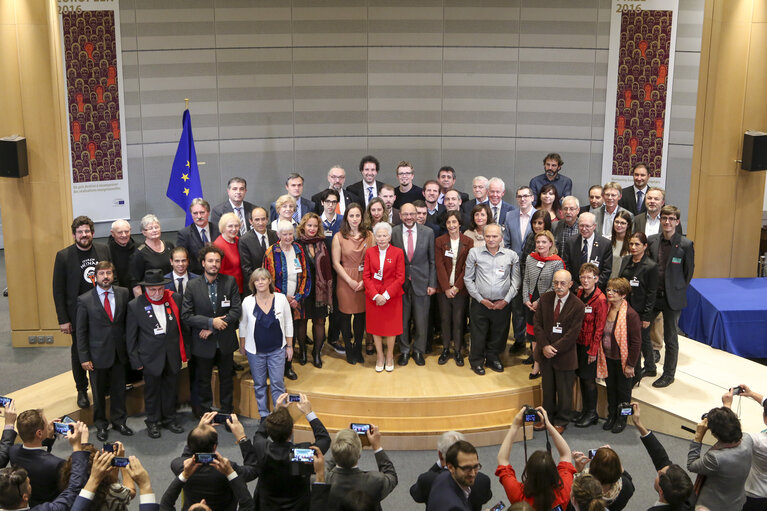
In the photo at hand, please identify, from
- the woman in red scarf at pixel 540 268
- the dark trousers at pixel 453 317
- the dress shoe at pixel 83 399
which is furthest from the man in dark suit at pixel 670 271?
the dress shoe at pixel 83 399

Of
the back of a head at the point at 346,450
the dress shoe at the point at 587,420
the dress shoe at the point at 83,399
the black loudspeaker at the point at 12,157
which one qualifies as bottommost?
the dress shoe at the point at 587,420

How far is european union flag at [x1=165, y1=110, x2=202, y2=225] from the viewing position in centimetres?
928

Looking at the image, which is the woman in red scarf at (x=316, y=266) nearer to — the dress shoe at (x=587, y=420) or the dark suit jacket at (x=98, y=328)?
the dark suit jacket at (x=98, y=328)

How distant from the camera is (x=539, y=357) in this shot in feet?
21.9

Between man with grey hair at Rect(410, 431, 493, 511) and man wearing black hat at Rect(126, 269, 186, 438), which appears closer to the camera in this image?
man with grey hair at Rect(410, 431, 493, 511)

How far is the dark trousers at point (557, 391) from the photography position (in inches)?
263

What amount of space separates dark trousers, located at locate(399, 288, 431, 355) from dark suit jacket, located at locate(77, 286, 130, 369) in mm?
2299

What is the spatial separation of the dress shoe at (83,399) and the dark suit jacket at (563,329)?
3.65 meters

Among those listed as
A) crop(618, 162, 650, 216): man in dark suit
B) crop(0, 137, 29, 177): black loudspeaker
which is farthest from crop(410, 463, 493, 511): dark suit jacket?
crop(0, 137, 29, 177): black loudspeaker

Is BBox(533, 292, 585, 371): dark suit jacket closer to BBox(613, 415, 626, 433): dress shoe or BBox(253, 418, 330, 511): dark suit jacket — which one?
BBox(613, 415, 626, 433): dress shoe

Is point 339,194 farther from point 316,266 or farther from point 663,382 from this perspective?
point 663,382

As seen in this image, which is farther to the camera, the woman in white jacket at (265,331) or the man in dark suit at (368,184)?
the man in dark suit at (368,184)

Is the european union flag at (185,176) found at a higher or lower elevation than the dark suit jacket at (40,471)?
higher

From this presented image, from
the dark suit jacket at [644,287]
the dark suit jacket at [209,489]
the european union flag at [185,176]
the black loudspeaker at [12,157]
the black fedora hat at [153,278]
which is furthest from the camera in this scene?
the european union flag at [185,176]
